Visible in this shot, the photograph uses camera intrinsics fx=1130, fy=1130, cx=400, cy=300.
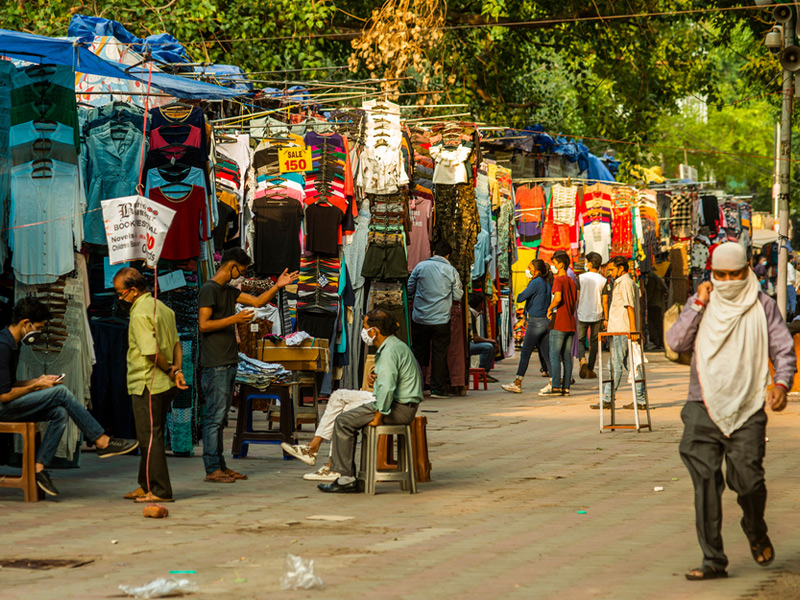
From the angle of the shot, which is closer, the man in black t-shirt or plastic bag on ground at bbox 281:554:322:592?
plastic bag on ground at bbox 281:554:322:592

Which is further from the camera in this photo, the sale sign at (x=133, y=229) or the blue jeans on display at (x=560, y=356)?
the blue jeans on display at (x=560, y=356)

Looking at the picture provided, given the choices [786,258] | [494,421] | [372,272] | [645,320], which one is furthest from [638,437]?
[645,320]

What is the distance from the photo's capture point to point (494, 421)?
1393cm

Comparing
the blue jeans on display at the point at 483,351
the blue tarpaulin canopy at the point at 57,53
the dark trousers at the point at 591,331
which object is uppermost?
the blue tarpaulin canopy at the point at 57,53

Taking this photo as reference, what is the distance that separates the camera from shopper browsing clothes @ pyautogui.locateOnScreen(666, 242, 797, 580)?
6.04m

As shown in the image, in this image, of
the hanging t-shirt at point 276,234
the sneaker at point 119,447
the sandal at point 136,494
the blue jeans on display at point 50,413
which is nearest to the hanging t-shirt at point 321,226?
the hanging t-shirt at point 276,234

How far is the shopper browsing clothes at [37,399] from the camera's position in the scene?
27.9ft

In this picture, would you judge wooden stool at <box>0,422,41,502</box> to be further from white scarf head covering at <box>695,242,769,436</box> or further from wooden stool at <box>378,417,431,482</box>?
white scarf head covering at <box>695,242,769,436</box>

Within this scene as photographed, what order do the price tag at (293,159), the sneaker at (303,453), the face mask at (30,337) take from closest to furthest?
the face mask at (30,337) → the sneaker at (303,453) → the price tag at (293,159)

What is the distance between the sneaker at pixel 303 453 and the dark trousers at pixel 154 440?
158cm

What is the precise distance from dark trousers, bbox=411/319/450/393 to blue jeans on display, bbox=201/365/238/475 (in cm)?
686

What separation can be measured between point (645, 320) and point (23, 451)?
19999 millimetres

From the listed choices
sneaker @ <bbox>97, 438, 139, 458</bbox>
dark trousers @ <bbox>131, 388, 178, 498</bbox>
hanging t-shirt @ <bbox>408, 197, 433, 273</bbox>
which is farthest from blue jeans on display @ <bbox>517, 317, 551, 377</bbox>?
dark trousers @ <bbox>131, 388, 178, 498</bbox>

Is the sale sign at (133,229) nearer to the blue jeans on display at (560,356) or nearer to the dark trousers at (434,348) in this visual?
the dark trousers at (434,348)
